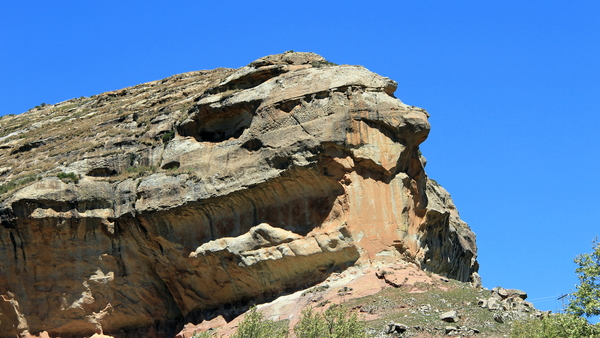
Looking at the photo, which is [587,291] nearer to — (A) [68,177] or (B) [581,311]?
(B) [581,311]

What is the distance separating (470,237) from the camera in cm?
6191

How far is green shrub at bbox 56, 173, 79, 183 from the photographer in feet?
152

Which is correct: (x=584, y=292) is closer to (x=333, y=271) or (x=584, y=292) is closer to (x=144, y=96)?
(x=333, y=271)

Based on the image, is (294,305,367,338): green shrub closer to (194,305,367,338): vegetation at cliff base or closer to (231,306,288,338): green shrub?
(194,305,367,338): vegetation at cliff base

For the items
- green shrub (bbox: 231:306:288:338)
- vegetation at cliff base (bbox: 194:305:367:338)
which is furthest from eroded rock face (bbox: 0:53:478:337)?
green shrub (bbox: 231:306:288:338)

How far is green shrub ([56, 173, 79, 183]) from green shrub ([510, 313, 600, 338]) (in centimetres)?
2246

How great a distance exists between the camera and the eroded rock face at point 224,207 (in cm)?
4150

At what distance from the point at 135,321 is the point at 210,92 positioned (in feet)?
38.1

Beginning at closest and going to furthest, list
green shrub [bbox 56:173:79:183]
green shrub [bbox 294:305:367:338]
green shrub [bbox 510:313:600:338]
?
green shrub [bbox 510:313:600:338] → green shrub [bbox 294:305:367:338] → green shrub [bbox 56:173:79:183]

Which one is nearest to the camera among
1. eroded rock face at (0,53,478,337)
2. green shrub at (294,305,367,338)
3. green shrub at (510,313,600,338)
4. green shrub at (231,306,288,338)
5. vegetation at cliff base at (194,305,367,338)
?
green shrub at (510,313,600,338)

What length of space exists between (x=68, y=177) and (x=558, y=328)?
2538 cm

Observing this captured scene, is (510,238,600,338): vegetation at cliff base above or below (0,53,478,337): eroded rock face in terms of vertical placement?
below

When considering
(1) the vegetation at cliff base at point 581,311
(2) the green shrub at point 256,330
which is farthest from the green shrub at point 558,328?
(2) the green shrub at point 256,330

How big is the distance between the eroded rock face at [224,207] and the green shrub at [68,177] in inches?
3.3
